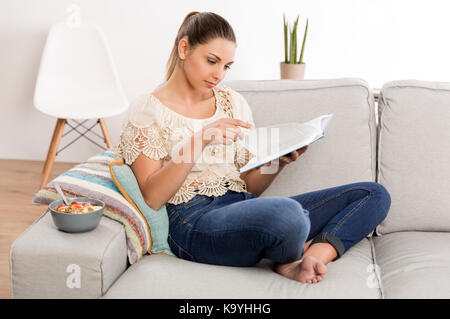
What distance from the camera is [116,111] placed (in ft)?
9.72

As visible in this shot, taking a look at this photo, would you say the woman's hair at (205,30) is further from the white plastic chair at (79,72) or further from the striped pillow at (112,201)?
the white plastic chair at (79,72)

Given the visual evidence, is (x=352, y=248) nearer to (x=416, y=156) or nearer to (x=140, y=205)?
(x=416, y=156)

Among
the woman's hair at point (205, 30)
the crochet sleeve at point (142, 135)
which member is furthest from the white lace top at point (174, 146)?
the woman's hair at point (205, 30)

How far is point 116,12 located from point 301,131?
215cm

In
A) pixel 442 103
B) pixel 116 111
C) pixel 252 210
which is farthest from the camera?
pixel 116 111

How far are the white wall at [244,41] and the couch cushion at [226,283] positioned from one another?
200 centimetres

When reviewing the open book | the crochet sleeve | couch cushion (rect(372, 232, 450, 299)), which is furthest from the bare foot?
the crochet sleeve

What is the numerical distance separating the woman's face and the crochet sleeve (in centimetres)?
16

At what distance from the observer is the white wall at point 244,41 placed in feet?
10.3

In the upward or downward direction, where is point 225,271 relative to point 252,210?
downward

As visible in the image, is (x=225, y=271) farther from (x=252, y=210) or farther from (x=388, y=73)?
(x=388, y=73)

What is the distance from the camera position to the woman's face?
1.52 m

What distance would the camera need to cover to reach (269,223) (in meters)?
1.33

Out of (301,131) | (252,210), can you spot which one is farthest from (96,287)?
(301,131)
